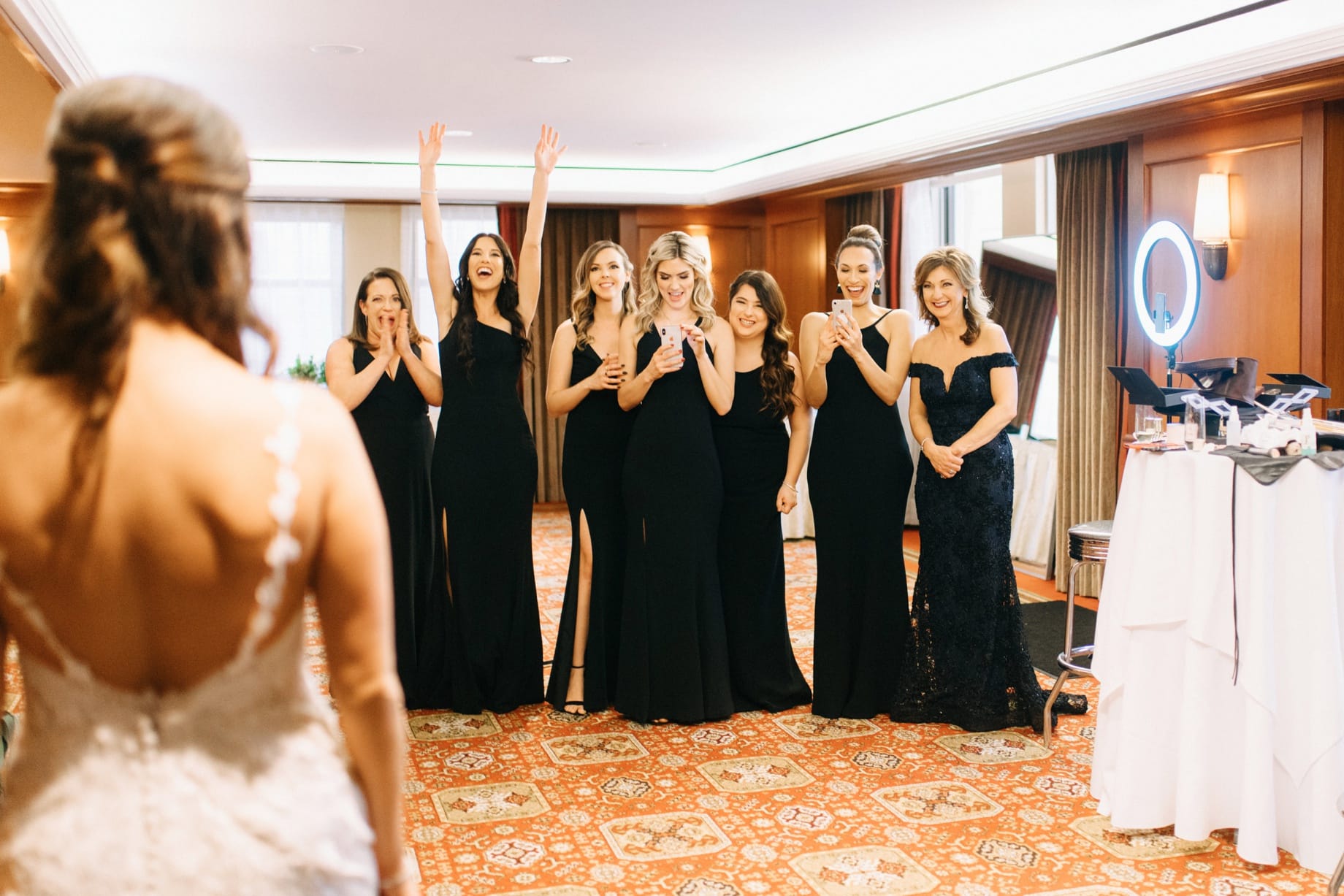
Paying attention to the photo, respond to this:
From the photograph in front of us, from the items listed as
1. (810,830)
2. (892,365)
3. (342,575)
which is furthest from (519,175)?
(342,575)

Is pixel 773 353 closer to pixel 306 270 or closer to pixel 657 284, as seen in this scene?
pixel 657 284

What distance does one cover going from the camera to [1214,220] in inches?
212

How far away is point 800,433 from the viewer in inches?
176

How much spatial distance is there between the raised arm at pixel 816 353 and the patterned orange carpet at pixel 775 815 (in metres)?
1.22

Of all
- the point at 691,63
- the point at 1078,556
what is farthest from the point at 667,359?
the point at 691,63

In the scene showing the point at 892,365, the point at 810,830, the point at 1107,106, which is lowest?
the point at 810,830

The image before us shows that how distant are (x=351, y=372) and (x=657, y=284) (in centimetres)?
126

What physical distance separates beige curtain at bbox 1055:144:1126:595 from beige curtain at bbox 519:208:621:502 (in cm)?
460

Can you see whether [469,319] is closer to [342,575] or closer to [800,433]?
[800,433]

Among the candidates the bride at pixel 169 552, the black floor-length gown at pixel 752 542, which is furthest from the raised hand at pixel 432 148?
the bride at pixel 169 552

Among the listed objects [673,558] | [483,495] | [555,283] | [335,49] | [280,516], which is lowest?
[673,558]

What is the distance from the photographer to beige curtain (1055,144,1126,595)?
21.5 ft

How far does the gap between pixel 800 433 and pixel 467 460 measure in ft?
4.16

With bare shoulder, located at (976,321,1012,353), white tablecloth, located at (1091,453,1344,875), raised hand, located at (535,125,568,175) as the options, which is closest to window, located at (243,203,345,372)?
raised hand, located at (535,125,568,175)
